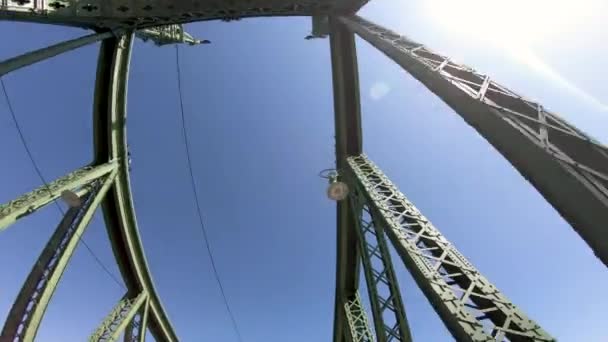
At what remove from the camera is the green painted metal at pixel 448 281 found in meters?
4.94

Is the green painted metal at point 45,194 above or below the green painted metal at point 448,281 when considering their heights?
above

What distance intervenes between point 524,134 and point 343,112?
28.7ft

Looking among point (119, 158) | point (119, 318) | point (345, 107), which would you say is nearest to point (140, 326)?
point (119, 318)

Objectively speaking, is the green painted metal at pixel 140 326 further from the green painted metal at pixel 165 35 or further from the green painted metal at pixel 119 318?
the green painted metal at pixel 165 35

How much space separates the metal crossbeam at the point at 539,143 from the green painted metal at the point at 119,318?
1722 centimetres

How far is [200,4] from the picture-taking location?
1125 cm

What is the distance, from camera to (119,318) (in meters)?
17.1

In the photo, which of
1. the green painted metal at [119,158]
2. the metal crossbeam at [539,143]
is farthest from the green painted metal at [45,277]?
the metal crossbeam at [539,143]

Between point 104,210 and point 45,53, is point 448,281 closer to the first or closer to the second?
point 45,53

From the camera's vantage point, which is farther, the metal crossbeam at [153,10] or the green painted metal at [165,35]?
the green painted metal at [165,35]

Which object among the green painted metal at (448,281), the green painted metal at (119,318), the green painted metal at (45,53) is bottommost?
the green painted metal at (448,281)

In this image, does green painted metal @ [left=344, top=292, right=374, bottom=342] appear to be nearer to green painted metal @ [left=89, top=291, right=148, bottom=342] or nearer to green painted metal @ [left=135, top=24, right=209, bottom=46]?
green painted metal @ [left=89, top=291, right=148, bottom=342]

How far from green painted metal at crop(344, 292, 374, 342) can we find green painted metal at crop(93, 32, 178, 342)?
11.6 meters

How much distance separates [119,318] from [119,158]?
8044 mm
